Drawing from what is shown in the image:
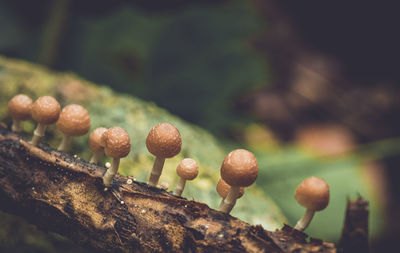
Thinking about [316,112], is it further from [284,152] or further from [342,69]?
[284,152]

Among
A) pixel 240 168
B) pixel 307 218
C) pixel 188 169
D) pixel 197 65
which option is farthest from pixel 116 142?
pixel 197 65

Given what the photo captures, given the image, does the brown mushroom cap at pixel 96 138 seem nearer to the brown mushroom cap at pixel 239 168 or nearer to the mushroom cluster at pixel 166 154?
the mushroom cluster at pixel 166 154

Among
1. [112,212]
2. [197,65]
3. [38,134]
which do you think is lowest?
[112,212]

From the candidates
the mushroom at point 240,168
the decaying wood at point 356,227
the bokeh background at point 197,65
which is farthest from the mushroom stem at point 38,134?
the bokeh background at point 197,65

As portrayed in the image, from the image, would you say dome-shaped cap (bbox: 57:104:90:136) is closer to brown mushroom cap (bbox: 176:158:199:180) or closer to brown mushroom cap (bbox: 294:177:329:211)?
brown mushroom cap (bbox: 176:158:199:180)

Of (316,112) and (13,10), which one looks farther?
(316,112)

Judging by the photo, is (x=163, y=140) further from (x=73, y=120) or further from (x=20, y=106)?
(x=20, y=106)

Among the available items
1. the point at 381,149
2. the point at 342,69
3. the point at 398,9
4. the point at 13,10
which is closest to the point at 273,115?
the point at 342,69

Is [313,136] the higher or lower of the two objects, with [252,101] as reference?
lower
